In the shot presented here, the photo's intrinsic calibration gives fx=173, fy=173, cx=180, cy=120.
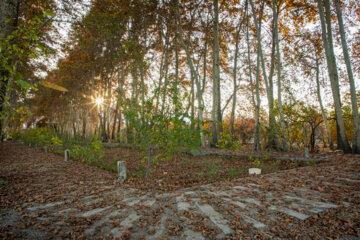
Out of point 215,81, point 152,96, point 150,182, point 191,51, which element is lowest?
point 150,182

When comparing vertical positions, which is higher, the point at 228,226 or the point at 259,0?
the point at 259,0

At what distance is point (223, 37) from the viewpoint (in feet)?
42.7

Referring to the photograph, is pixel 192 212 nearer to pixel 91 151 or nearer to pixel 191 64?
pixel 91 151

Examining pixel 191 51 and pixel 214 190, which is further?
pixel 191 51

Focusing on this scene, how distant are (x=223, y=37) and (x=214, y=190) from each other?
41.1ft

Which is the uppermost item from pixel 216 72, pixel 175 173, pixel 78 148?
pixel 216 72

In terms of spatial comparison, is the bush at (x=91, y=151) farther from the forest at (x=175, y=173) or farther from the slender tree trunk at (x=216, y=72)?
the slender tree trunk at (x=216, y=72)

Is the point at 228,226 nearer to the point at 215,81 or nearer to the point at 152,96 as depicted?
the point at 152,96

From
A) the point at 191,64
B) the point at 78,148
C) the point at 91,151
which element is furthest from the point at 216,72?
the point at 78,148

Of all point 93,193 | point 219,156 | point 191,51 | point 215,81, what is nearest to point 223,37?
point 191,51

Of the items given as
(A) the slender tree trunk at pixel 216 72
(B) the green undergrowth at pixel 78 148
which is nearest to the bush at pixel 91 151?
(B) the green undergrowth at pixel 78 148

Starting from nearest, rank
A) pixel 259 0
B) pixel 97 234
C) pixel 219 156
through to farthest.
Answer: pixel 97 234
pixel 219 156
pixel 259 0

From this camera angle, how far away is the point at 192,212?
93.9 inches

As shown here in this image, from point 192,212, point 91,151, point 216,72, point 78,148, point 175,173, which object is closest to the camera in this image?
point 192,212
